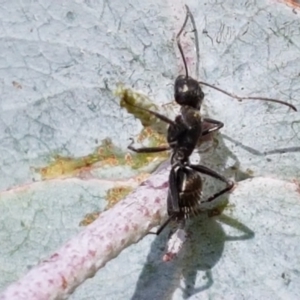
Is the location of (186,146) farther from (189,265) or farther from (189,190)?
(189,265)

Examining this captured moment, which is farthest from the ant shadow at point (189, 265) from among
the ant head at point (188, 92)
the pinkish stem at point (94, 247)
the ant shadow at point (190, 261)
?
the ant head at point (188, 92)

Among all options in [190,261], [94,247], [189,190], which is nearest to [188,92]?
[189,190]

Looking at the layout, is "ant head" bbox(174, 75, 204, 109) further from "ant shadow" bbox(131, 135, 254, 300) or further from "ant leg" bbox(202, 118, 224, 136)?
"ant shadow" bbox(131, 135, 254, 300)

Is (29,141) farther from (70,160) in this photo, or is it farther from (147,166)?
(147,166)

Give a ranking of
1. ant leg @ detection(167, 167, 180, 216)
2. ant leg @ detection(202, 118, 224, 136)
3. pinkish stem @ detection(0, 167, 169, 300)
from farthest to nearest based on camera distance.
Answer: ant leg @ detection(202, 118, 224, 136) < ant leg @ detection(167, 167, 180, 216) < pinkish stem @ detection(0, 167, 169, 300)

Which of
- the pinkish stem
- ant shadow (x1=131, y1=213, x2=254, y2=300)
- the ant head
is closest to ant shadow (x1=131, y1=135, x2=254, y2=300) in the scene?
ant shadow (x1=131, y1=213, x2=254, y2=300)

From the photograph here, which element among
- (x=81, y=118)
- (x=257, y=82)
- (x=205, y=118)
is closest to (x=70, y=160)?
(x=81, y=118)
